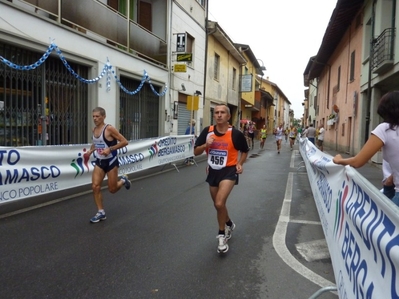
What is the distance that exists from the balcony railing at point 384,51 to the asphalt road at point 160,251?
7919mm

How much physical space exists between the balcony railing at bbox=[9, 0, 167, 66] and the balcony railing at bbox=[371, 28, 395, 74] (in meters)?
9.03

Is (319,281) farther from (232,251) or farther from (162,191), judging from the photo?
(162,191)

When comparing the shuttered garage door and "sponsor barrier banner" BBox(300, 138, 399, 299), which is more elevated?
the shuttered garage door

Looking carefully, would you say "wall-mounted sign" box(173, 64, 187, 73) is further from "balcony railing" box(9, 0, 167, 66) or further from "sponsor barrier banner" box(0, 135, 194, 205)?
"sponsor barrier banner" box(0, 135, 194, 205)

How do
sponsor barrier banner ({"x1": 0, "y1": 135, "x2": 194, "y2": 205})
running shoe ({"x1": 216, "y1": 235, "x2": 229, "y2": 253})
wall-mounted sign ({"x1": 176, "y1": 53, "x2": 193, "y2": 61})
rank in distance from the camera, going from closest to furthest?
running shoe ({"x1": 216, "y1": 235, "x2": 229, "y2": 253})
sponsor barrier banner ({"x1": 0, "y1": 135, "x2": 194, "y2": 205})
wall-mounted sign ({"x1": 176, "y1": 53, "x2": 193, "y2": 61})

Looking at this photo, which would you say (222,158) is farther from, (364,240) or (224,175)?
(364,240)

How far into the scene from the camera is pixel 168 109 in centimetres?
1677

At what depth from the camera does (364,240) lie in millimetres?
2318

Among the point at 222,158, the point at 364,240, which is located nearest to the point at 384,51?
the point at 222,158

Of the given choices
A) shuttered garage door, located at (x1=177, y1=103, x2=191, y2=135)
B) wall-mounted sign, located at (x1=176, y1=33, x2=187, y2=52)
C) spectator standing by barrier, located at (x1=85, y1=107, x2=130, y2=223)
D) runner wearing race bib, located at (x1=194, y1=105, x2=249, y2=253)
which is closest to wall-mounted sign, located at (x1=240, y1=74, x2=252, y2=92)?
shuttered garage door, located at (x1=177, y1=103, x2=191, y2=135)

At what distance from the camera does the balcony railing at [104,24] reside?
970 centimetres

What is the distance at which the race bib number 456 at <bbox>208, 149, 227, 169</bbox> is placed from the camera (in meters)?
4.22

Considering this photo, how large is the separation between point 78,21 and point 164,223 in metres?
8.07

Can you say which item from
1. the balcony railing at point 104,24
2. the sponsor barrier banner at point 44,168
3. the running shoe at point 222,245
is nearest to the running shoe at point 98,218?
the sponsor barrier banner at point 44,168
